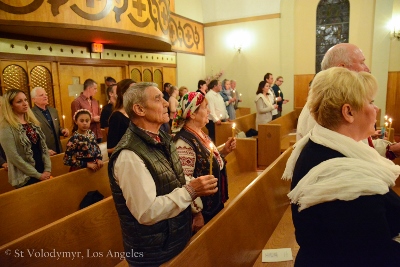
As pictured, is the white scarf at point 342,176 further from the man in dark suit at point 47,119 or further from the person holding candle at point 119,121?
the man in dark suit at point 47,119

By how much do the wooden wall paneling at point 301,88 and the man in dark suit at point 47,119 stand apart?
7408 millimetres

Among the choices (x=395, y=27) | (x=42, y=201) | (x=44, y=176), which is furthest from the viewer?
(x=395, y=27)

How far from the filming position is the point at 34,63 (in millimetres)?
5641

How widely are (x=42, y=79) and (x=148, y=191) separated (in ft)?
18.2

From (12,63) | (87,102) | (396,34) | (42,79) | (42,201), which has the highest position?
(396,34)

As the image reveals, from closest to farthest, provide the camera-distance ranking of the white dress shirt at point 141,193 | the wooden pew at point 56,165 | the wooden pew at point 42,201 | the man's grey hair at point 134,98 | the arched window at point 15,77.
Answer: the white dress shirt at point 141,193 → the man's grey hair at point 134,98 → the wooden pew at point 42,201 → the wooden pew at point 56,165 → the arched window at point 15,77

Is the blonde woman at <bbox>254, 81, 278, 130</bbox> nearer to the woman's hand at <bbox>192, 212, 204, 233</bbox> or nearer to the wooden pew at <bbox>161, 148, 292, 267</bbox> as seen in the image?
the wooden pew at <bbox>161, 148, 292, 267</bbox>

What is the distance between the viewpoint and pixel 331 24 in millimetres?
8750

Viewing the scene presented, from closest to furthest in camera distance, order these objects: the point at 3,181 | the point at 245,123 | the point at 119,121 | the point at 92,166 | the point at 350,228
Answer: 1. the point at 350,228
2. the point at 119,121
3. the point at 92,166
4. the point at 3,181
5. the point at 245,123

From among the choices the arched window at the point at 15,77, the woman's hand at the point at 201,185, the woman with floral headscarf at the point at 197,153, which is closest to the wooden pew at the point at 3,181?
the woman with floral headscarf at the point at 197,153

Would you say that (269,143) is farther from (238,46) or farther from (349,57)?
(238,46)

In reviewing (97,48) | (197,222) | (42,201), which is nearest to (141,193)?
(197,222)

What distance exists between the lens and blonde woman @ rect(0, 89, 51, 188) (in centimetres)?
273

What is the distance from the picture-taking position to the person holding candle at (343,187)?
0.97 m
